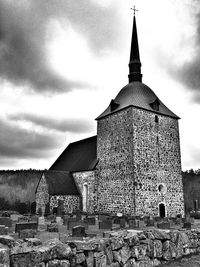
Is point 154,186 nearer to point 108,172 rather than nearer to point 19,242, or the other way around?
point 108,172

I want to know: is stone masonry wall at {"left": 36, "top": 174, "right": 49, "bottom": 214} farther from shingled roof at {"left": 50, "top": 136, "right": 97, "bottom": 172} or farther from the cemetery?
the cemetery

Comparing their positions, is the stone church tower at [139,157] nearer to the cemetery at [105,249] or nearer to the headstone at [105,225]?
the headstone at [105,225]

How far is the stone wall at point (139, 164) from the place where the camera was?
2481 cm

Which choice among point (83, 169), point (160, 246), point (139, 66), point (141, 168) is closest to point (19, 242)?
point (160, 246)

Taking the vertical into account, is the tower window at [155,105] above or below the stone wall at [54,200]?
above

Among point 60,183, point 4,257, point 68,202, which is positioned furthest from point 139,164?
point 4,257

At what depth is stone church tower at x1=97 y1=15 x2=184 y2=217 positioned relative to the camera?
24.9 metres

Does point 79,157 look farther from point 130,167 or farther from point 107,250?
point 107,250

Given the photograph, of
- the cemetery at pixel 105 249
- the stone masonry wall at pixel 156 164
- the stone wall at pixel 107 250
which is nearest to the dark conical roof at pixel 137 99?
the stone masonry wall at pixel 156 164

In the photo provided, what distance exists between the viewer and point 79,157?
33.5 metres

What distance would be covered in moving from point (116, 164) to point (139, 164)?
2.39 metres

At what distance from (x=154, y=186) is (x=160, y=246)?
18.5 m

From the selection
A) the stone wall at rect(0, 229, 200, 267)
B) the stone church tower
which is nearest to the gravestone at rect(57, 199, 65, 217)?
the stone church tower

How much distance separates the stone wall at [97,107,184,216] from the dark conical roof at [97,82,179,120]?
53 centimetres
